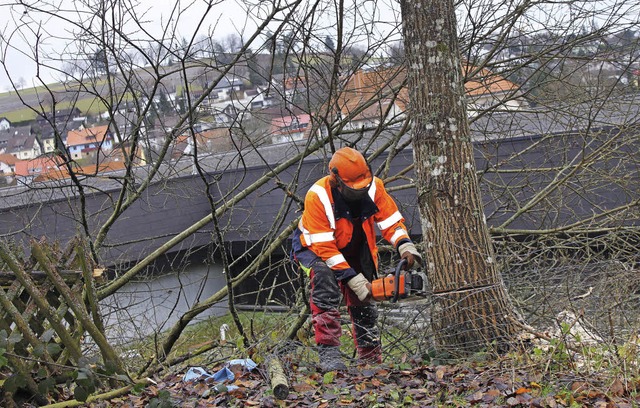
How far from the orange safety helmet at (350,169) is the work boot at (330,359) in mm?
1211

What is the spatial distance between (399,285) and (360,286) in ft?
0.98

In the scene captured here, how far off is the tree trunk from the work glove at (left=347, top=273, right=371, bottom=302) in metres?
0.50

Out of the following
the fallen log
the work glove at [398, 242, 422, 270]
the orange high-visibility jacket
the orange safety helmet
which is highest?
the orange safety helmet

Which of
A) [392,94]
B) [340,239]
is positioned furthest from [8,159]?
[340,239]

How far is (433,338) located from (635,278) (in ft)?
4.88

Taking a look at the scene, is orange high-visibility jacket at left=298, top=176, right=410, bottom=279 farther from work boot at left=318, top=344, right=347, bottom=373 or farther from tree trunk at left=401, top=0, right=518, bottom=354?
work boot at left=318, top=344, right=347, bottom=373

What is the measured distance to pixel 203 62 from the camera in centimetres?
652

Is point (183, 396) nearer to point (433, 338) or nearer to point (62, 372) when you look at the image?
point (62, 372)

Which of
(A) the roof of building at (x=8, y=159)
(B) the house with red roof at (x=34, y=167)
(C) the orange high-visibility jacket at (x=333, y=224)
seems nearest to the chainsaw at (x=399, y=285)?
(C) the orange high-visibility jacket at (x=333, y=224)

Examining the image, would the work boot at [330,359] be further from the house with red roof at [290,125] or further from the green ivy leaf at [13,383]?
the house with red roof at [290,125]

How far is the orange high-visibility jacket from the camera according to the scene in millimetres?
4910

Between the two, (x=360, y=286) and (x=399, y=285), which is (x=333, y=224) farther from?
(x=399, y=285)

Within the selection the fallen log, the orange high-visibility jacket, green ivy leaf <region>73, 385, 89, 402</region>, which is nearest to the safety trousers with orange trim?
the orange high-visibility jacket

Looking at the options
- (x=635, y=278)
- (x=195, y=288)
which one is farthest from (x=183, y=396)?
(x=195, y=288)
